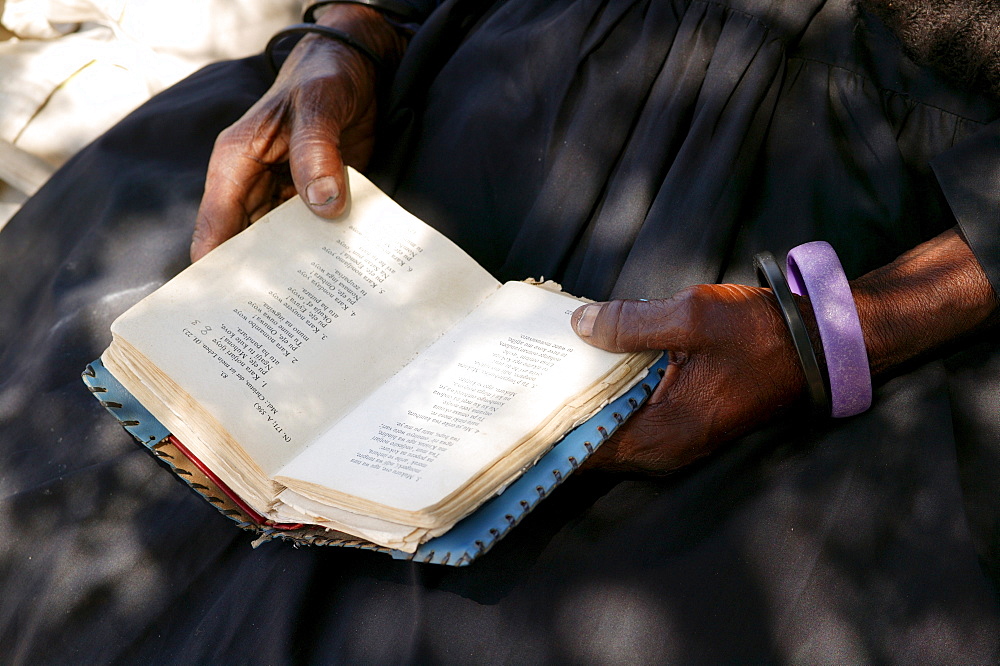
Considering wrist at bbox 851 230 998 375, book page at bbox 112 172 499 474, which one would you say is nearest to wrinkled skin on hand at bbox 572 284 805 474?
wrist at bbox 851 230 998 375

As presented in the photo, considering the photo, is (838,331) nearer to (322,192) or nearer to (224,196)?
(322,192)

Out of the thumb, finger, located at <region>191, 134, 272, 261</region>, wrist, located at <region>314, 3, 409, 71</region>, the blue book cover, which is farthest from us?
wrist, located at <region>314, 3, 409, 71</region>

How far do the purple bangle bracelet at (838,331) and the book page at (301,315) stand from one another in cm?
44

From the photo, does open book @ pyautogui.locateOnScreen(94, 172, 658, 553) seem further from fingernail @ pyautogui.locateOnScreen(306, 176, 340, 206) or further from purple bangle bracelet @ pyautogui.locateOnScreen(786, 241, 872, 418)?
purple bangle bracelet @ pyautogui.locateOnScreen(786, 241, 872, 418)

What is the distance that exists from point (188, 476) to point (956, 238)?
107cm

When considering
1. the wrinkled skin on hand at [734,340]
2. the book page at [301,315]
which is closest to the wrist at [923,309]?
the wrinkled skin on hand at [734,340]

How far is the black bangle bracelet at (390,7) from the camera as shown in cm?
157

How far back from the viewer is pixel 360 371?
1.01 metres

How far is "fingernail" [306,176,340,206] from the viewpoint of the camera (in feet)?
3.82

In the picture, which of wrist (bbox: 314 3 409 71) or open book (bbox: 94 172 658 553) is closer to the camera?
open book (bbox: 94 172 658 553)

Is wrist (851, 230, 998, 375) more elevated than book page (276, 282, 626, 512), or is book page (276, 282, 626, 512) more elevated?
wrist (851, 230, 998, 375)

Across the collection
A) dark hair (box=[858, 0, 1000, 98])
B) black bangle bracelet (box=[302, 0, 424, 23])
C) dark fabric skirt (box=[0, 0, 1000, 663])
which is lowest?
dark fabric skirt (box=[0, 0, 1000, 663])

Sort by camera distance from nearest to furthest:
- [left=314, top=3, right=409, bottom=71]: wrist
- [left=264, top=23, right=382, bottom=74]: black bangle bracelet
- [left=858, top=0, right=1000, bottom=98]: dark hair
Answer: [left=858, top=0, right=1000, bottom=98]: dark hair
[left=264, top=23, right=382, bottom=74]: black bangle bracelet
[left=314, top=3, right=409, bottom=71]: wrist

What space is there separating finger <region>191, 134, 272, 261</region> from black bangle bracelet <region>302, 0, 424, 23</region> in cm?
45
